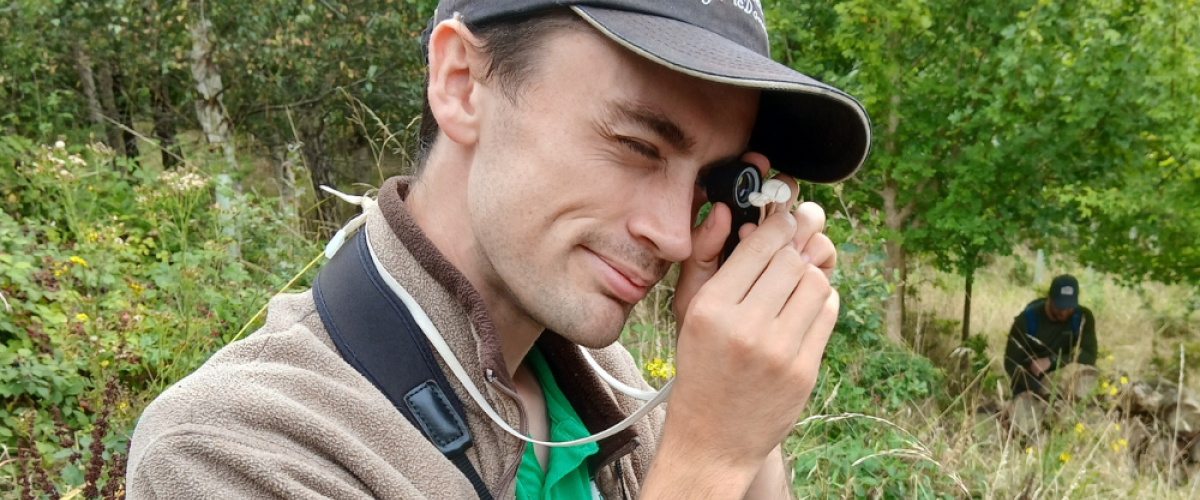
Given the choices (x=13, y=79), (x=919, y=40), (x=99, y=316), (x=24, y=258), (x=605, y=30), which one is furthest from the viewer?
(x=919, y=40)

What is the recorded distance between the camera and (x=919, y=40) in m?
8.41

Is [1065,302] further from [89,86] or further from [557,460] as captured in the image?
[89,86]

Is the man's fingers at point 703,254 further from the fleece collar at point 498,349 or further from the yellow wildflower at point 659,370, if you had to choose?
the yellow wildflower at point 659,370

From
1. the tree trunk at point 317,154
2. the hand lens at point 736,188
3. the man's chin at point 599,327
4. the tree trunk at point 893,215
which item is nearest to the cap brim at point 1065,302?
the tree trunk at point 893,215

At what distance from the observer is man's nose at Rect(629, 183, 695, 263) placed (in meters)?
1.38

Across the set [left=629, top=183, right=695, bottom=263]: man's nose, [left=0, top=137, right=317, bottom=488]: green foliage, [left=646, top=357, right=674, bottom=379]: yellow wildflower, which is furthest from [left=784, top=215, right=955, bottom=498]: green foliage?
[left=0, top=137, right=317, bottom=488]: green foliage

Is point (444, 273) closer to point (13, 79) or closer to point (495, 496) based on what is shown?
point (495, 496)

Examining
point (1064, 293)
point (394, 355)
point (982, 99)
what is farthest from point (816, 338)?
point (1064, 293)

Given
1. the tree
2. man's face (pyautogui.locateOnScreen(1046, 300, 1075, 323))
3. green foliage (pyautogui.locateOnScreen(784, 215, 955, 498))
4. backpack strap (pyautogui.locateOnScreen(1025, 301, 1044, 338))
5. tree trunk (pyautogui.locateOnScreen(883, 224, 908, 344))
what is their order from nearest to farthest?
1. green foliage (pyautogui.locateOnScreen(784, 215, 955, 498))
2. the tree
3. man's face (pyautogui.locateOnScreen(1046, 300, 1075, 323))
4. backpack strap (pyautogui.locateOnScreen(1025, 301, 1044, 338))
5. tree trunk (pyautogui.locateOnScreen(883, 224, 908, 344))

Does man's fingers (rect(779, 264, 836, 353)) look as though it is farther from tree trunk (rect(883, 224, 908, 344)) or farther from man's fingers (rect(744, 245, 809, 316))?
tree trunk (rect(883, 224, 908, 344))

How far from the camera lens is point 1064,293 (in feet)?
27.0

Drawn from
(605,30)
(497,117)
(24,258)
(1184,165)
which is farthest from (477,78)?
(1184,165)

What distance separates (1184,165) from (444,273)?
899 cm

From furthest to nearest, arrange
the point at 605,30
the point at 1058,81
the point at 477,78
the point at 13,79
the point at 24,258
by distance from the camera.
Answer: the point at 1058,81 < the point at 13,79 < the point at 24,258 < the point at 477,78 < the point at 605,30
